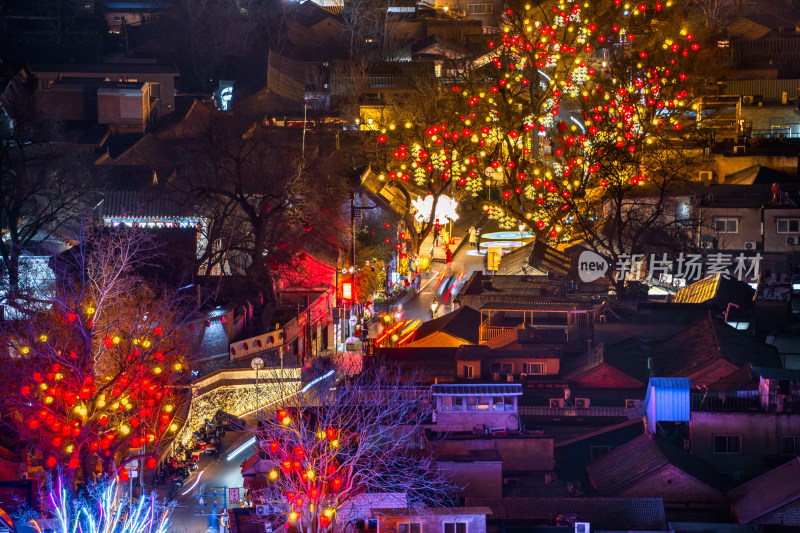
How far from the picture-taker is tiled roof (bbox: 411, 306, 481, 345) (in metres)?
30.2

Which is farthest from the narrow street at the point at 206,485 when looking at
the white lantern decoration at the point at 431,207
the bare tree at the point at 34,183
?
the white lantern decoration at the point at 431,207

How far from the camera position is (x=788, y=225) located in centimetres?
3819

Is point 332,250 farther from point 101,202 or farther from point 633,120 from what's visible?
point 633,120

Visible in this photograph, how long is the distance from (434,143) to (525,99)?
232 inches

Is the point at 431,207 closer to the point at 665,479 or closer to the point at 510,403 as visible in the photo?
the point at 510,403

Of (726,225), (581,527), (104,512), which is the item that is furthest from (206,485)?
(726,225)

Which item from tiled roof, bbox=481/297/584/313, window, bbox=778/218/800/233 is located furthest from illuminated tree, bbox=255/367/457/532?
window, bbox=778/218/800/233

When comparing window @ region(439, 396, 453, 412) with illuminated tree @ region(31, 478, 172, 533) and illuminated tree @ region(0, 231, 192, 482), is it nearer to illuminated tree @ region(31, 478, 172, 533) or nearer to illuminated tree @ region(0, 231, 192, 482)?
illuminated tree @ region(31, 478, 172, 533)

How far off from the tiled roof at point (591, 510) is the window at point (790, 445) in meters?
3.76

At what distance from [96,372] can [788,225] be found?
78.0 ft

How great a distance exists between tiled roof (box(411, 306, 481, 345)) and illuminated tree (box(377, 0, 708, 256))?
612 cm

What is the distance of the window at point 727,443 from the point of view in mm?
21359

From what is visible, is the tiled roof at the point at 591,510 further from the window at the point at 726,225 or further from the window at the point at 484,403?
the window at the point at 726,225

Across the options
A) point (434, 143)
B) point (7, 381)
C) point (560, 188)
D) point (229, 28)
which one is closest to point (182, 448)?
point (7, 381)
